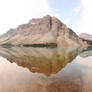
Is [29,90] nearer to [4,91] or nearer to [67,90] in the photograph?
[4,91]

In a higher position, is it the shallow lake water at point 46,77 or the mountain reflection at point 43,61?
the mountain reflection at point 43,61

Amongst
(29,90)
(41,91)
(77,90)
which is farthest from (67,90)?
(29,90)

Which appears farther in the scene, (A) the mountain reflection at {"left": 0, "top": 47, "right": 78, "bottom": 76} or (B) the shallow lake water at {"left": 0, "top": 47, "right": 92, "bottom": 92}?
(A) the mountain reflection at {"left": 0, "top": 47, "right": 78, "bottom": 76}

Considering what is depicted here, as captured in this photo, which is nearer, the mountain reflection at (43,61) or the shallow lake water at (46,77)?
the shallow lake water at (46,77)

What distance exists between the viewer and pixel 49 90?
1365 centimetres

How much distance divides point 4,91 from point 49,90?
6.34 meters

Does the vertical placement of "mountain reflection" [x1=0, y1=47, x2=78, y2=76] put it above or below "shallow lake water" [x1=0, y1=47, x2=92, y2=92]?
above

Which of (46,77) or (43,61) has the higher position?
(43,61)

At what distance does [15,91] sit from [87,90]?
10.2 m

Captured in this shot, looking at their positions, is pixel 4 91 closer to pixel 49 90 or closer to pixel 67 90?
pixel 49 90

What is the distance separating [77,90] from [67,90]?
1.45m

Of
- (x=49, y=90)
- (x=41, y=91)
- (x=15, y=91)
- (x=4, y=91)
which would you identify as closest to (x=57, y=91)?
(x=49, y=90)

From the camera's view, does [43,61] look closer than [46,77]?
No

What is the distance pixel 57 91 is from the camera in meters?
13.3
